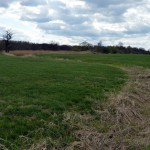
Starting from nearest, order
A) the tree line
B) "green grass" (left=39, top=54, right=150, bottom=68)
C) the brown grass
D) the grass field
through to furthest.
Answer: the brown grass < the grass field < "green grass" (left=39, top=54, right=150, bottom=68) < the tree line

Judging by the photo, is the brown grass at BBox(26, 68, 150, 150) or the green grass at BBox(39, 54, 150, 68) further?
the green grass at BBox(39, 54, 150, 68)

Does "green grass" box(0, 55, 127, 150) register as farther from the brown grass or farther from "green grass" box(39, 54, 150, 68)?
"green grass" box(39, 54, 150, 68)

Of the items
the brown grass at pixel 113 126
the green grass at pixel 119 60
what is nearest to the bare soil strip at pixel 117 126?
the brown grass at pixel 113 126

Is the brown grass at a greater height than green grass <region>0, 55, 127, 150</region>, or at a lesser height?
lesser

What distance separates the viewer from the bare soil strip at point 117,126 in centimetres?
748

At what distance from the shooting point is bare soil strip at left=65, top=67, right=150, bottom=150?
24.5ft

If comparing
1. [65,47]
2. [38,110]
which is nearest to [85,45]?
[65,47]

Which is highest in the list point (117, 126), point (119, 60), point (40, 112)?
point (40, 112)

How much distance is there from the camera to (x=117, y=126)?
937 cm

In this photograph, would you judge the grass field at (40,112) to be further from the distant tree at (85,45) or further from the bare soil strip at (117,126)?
the distant tree at (85,45)

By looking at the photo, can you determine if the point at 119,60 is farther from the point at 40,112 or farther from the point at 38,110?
the point at 40,112

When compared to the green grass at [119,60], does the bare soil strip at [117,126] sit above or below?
above

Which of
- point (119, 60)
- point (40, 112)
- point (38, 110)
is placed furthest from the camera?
point (119, 60)

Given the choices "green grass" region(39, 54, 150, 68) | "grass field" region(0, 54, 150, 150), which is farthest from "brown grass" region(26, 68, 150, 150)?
"green grass" region(39, 54, 150, 68)
